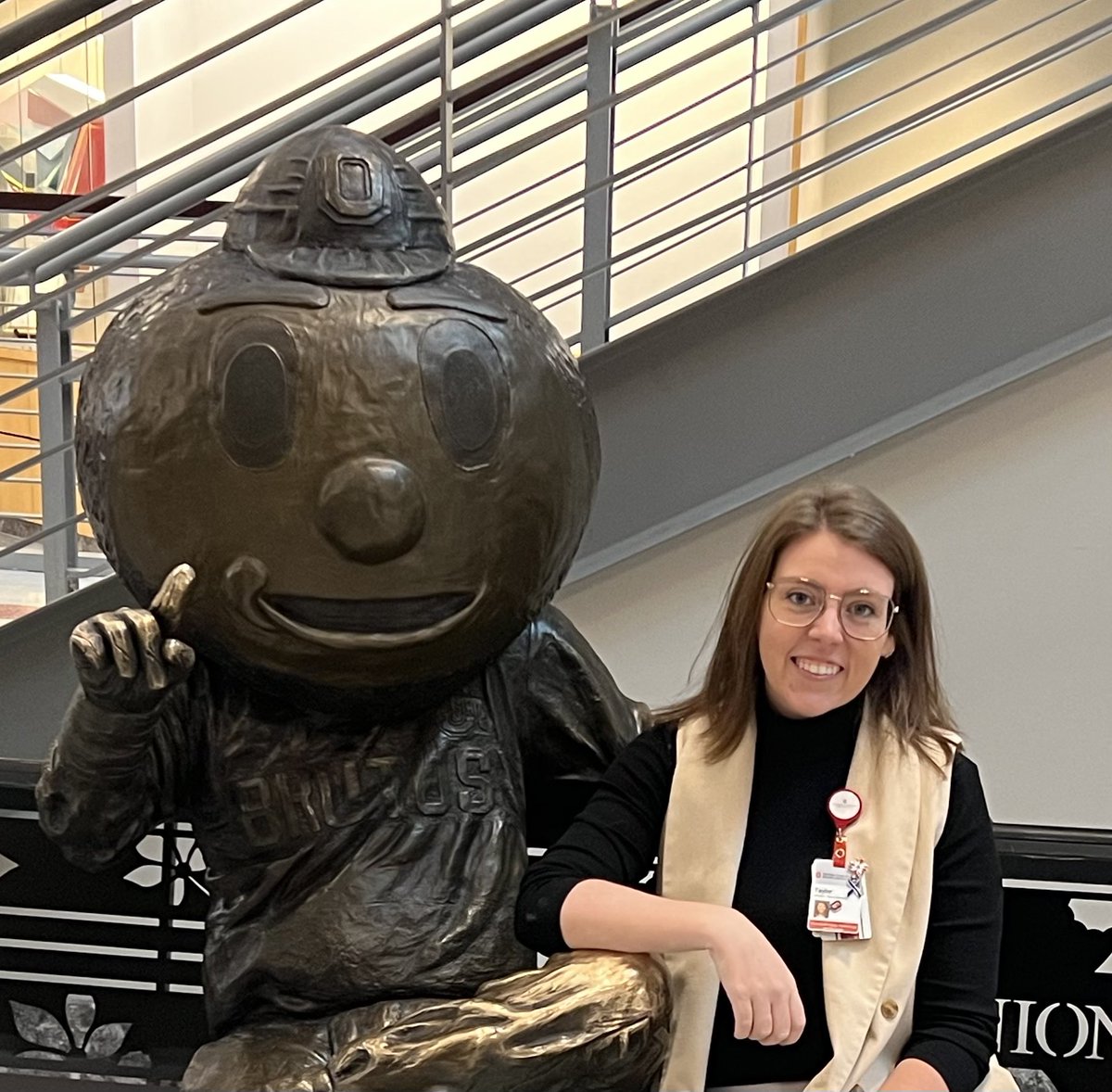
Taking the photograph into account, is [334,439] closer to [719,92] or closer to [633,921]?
[633,921]

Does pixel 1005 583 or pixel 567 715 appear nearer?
pixel 567 715

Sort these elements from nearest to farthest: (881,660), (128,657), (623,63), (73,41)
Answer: (128,657) < (881,660) < (73,41) < (623,63)

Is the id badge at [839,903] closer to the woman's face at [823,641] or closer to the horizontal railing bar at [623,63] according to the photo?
the woman's face at [823,641]

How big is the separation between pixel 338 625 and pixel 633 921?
35cm

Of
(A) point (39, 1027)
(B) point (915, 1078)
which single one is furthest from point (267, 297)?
(A) point (39, 1027)

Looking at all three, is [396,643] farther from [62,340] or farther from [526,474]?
[62,340]

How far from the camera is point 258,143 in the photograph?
2.24 metres

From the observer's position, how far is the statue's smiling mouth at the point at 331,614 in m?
1.12

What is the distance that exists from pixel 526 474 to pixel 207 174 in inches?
55.7

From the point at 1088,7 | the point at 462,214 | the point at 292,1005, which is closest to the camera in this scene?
the point at 292,1005

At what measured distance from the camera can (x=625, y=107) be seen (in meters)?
3.95

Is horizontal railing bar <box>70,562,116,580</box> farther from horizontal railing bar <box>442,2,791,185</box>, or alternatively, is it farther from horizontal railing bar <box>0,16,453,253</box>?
horizontal railing bar <box>442,2,791,185</box>

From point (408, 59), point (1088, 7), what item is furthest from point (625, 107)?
point (408, 59)

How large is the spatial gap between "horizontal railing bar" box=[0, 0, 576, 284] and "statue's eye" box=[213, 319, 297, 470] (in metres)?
1.21
